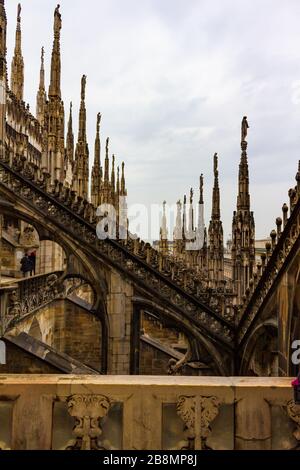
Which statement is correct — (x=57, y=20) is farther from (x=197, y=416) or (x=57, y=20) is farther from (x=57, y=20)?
(x=197, y=416)

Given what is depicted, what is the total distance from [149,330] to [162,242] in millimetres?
22215

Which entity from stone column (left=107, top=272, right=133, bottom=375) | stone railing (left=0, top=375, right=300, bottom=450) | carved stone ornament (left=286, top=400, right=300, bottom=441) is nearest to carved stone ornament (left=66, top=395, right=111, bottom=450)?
stone railing (left=0, top=375, right=300, bottom=450)

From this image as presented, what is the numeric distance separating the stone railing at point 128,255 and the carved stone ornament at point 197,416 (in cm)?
856

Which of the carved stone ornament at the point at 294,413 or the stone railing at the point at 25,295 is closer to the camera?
the carved stone ornament at the point at 294,413

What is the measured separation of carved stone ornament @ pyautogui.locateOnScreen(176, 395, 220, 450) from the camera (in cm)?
311

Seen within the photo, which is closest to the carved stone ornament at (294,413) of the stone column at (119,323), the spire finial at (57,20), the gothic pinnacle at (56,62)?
the stone column at (119,323)

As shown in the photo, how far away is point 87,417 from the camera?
312 centimetres

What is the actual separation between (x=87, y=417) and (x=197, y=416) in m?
0.80

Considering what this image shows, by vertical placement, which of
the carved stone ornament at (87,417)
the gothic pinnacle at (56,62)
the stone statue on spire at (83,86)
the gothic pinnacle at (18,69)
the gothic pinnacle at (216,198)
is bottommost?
the carved stone ornament at (87,417)

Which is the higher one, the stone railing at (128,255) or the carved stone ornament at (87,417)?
the stone railing at (128,255)

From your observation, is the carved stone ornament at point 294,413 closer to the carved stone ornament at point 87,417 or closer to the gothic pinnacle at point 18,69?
the carved stone ornament at point 87,417

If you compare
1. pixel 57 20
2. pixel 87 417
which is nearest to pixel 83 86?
pixel 57 20

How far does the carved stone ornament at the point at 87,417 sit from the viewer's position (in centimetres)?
310
